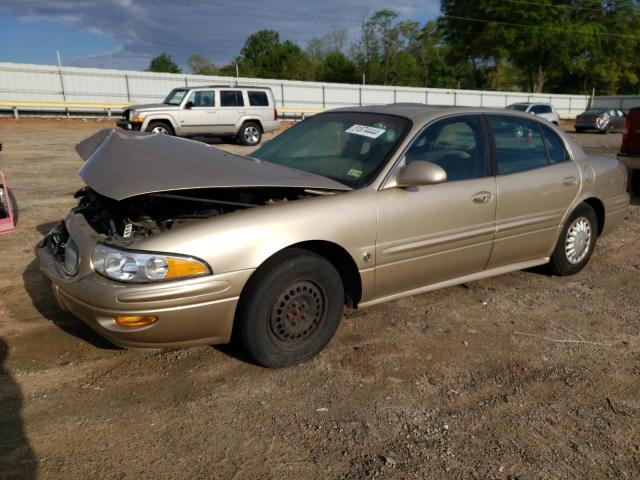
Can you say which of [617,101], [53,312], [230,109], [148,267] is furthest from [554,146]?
Result: [617,101]

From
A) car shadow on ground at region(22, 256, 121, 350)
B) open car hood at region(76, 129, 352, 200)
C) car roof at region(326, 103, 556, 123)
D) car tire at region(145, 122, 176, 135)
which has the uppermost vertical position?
car roof at region(326, 103, 556, 123)

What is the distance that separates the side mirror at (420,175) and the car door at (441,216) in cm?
10

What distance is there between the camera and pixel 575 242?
4773 millimetres

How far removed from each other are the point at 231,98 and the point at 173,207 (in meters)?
14.5

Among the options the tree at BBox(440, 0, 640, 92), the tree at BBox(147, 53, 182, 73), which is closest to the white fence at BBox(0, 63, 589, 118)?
the tree at BBox(440, 0, 640, 92)

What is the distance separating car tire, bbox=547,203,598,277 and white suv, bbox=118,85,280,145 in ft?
43.1

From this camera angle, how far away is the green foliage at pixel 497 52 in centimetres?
4597

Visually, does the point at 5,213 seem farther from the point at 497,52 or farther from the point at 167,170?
the point at 497,52

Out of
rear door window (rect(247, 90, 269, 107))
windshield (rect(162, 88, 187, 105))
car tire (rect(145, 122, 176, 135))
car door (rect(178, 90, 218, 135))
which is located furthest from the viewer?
rear door window (rect(247, 90, 269, 107))

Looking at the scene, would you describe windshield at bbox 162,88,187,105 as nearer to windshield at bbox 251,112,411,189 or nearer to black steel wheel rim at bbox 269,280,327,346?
windshield at bbox 251,112,411,189

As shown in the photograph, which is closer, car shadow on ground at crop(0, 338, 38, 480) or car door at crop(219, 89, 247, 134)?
car shadow on ground at crop(0, 338, 38, 480)

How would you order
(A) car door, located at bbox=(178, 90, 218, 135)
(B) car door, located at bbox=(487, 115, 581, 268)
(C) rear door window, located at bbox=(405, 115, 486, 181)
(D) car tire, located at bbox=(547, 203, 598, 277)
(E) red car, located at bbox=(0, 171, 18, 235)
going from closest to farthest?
(C) rear door window, located at bbox=(405, 115, 486, 181) < (B) car door, located at bbox=(487, 115, 581, 268) < (D) car tire, located at bbox=(547, 203, 598, 277) < (E) red car, located at bbox=(0, 171, 18, 235) < (A) car door, located at bbox=(178, 90, 218, 135)

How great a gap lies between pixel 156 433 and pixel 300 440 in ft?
Result: 2.31

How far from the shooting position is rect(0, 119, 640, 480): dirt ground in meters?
2.39
